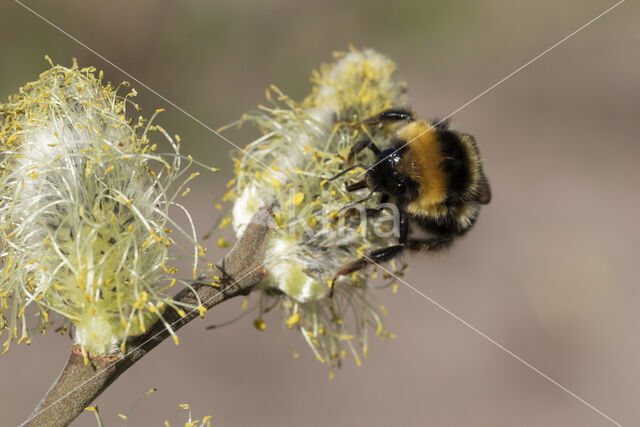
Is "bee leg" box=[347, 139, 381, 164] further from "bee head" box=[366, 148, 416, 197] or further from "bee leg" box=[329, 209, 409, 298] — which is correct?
"bee leg" box=[329, 209, 409, 298]

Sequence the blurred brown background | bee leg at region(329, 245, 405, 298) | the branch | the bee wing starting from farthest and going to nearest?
the blurred brown background, the bee wing, bee leg at region(329, 245, 405, 298), the branch

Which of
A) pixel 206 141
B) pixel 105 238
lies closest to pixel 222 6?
pixel 206 141

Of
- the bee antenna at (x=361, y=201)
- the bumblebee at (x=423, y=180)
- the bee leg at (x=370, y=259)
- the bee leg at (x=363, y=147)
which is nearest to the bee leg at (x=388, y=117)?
the bumblebee at (x=423, y=180)

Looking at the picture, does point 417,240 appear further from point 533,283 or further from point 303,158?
point 533,283

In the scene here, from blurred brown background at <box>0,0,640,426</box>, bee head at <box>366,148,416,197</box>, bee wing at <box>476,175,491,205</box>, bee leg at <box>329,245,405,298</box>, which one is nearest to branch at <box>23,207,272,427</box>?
bee leg at <box>329,245,405,298</box>

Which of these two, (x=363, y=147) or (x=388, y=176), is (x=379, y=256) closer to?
(x=388, y=176)
